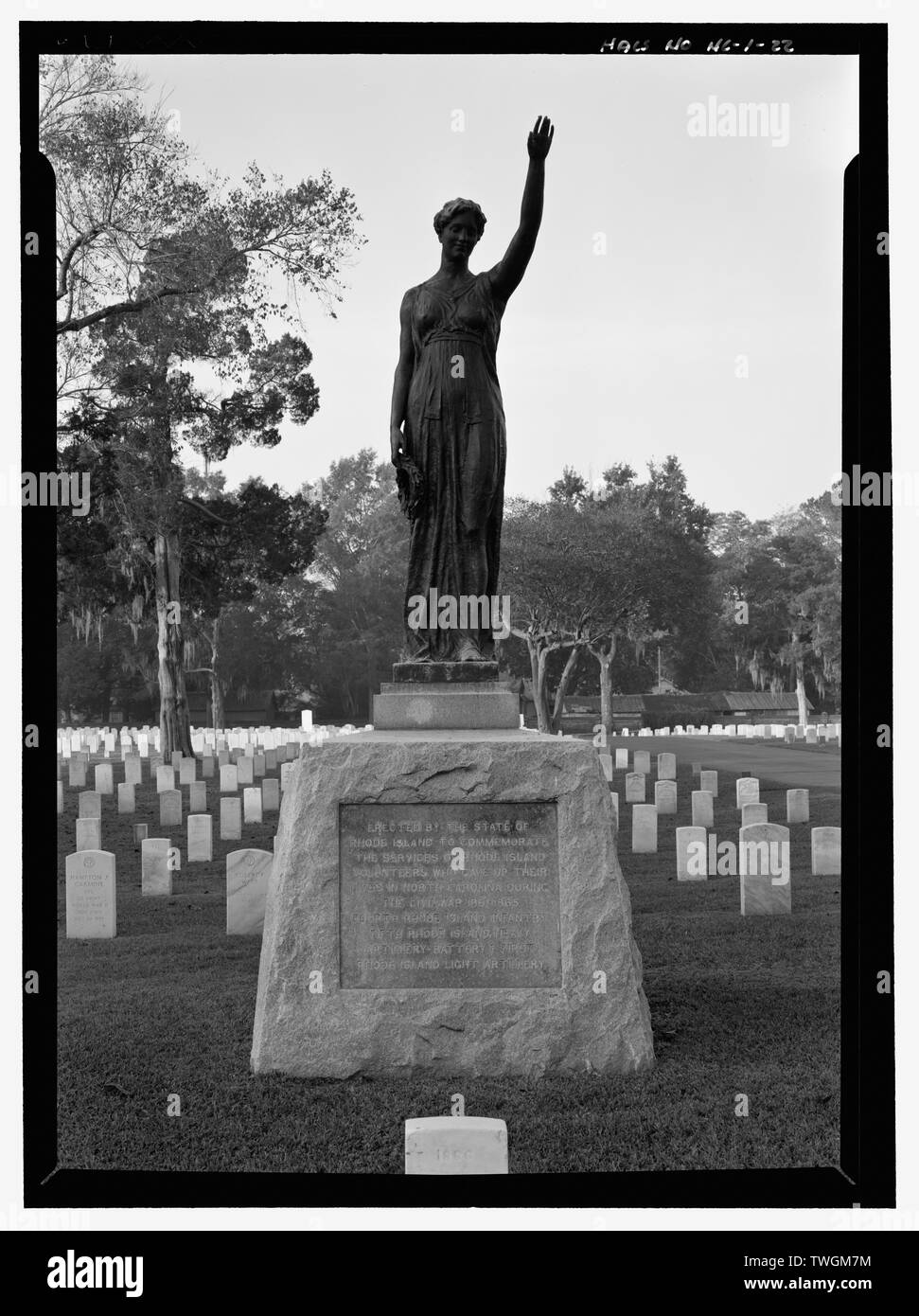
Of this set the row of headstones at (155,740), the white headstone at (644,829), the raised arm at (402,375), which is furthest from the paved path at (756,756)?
the raised arm at (402,375)

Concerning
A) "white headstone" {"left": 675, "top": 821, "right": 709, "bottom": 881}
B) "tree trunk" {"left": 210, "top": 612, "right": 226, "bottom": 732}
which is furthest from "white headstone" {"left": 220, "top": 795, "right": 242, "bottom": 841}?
"tree trunk" {"left": 210, "top": 612, "right": 226, "bottom": 732}

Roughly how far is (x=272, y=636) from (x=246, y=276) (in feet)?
78.9

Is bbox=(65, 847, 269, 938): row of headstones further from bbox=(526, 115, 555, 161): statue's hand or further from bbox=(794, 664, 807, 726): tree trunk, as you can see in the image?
bbox=(794, 664, 807, 726): tree trunk

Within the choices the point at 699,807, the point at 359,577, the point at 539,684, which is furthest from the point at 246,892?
the point at 359,577

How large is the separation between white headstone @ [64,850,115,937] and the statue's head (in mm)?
5208

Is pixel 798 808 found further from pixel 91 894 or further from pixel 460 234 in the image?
pixel 460 234

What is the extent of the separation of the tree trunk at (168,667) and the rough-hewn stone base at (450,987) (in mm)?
17671

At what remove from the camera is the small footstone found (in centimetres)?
398

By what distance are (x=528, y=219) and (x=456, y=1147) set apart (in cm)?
461

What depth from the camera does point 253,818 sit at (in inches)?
598

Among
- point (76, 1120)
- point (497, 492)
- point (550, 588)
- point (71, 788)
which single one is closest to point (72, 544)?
point (71, 788)

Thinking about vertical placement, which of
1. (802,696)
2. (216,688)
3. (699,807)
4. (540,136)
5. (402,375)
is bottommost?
(699,807)

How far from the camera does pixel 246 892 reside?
29.7ft

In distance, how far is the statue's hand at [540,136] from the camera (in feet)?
19.7
